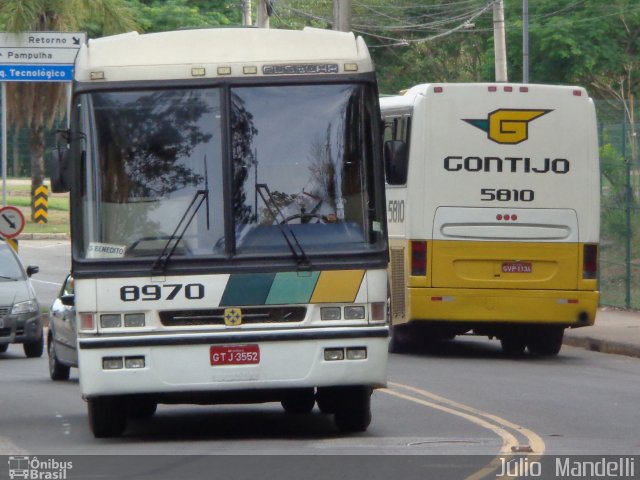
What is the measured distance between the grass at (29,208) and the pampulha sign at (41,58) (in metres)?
11.7

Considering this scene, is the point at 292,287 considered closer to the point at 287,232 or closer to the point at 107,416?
the point at 287,232

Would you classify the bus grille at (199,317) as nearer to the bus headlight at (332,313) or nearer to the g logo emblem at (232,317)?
the g logo emblem at (232,317)

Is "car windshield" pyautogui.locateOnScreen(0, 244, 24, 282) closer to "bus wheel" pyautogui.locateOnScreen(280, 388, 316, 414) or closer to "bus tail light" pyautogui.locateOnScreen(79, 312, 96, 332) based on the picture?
"bus wheel" pyautogui.locateOnScreen(280, 388, 316, 414)

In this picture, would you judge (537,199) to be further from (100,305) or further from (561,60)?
(561,60)

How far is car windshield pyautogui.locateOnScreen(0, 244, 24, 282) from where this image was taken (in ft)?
70.8

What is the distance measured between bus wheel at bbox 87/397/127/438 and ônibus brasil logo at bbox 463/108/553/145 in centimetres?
801

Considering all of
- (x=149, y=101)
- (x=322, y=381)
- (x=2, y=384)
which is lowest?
(x=2, y=384)

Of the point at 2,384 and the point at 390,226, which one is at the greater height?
the point at 390,226

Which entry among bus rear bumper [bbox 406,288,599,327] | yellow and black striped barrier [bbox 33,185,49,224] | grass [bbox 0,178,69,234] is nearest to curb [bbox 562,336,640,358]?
bus rear bumper [bbox 406,288,599,327]

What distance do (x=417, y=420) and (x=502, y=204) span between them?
6126 mm

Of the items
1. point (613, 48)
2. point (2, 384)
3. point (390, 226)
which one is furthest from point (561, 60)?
point (2, 384)

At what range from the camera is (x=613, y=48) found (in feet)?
152

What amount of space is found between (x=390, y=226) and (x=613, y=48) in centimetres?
2900

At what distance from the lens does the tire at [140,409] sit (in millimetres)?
12273
